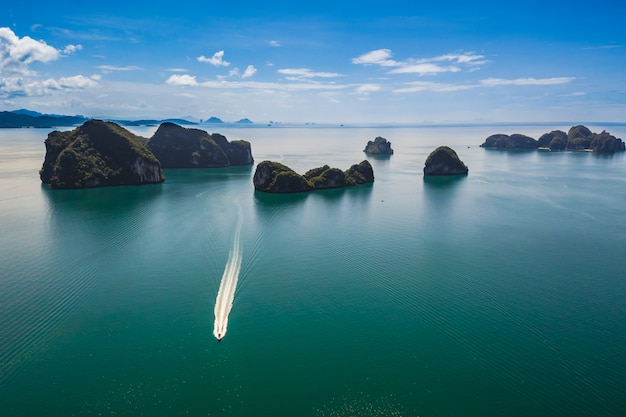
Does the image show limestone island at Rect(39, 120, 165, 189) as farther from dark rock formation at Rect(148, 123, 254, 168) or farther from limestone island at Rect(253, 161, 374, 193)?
dark rock formation at Rect(148, 123, 254, 168)

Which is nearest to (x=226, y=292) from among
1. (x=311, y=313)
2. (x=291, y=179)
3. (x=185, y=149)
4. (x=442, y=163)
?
(x=311, y=313)

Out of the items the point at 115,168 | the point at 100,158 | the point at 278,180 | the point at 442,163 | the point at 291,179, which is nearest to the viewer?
the point at 278,180

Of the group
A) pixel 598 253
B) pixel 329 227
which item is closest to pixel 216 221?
pixel 329 227

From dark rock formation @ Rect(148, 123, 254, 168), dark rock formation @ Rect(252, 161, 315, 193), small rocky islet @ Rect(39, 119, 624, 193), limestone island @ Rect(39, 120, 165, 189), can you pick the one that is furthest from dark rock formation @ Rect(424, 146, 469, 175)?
limestone island @ Rect(39, 120, 165, 189)

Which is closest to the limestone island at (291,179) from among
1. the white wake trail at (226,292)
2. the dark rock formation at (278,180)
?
the dark rock formation at (278,180)

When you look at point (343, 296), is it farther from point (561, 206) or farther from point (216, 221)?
point (561, 206)

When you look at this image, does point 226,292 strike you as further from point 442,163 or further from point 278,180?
point 442,163
